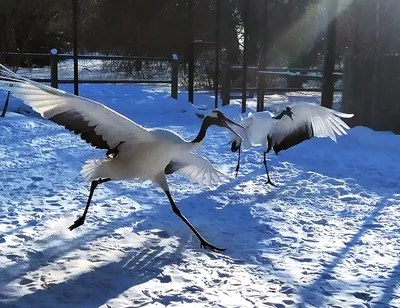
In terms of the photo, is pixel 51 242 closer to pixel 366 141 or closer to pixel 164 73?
pixel 366 141

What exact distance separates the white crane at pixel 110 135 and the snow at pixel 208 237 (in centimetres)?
38

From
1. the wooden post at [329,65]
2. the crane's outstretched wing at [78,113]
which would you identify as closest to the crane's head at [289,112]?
the crane's outstretched wing at [78,113]

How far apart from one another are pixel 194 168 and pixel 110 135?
4.17ft

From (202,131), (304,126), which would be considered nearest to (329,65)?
(304,126)

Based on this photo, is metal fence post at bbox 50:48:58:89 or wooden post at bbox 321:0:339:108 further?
metal fence post at bbox 50:48:58:89

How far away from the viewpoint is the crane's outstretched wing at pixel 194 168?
549 centimetres

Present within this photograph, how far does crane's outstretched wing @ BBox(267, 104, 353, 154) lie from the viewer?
743 cm

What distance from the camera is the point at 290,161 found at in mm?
8820

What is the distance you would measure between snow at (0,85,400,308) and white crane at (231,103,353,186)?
0.47 m

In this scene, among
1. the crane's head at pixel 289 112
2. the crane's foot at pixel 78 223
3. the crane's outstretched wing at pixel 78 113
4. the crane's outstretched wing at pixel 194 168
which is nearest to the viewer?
the crane's outstretched wing at pixel 78 113

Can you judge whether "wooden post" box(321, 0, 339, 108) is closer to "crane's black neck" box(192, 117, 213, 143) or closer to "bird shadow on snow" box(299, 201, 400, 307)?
"bird shadow on snow" box(299, 201, 400, 307)

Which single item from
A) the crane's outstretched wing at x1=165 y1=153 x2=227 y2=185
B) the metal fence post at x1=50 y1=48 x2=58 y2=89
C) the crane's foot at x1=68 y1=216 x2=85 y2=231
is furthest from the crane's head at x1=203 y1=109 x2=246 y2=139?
the metal fence post at x1=50 y1=48 x2=58 y2=89

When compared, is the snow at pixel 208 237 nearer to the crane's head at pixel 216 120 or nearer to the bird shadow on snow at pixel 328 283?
the bird shadow on snow at pixel 328 283

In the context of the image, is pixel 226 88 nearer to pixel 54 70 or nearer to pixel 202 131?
pixel 54 70
